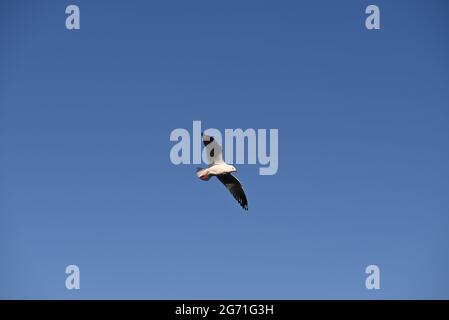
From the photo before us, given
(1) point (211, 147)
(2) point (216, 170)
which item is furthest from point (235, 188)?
(1) point (211, 147)

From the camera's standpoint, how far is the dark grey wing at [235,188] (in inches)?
840

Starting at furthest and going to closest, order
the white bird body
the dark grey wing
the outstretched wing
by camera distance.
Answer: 1. the dark grey wing
2. the white bird body
3. the outstretched wing

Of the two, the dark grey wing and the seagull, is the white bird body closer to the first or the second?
the seagull

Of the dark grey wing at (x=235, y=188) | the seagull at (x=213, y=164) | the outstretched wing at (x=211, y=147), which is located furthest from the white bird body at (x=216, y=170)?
the dark grey wing at (x=235, y=188)

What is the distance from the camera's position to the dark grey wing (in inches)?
840

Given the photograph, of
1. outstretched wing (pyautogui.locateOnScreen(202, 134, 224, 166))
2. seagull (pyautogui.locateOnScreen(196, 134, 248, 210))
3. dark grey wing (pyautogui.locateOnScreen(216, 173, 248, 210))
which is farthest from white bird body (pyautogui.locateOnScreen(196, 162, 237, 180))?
dark grey wing (pyautogui.locateOnScreen(216, 173, 248, 210))

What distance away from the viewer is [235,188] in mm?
21938
